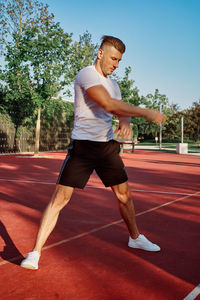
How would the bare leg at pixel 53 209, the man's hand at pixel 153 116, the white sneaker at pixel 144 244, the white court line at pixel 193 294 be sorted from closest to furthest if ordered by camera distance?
1. the white court line at pixel 193 294
2. the man's hand at pixel 153 116
3. the bare leg at pixel 53 209
4. the white sneaker at pixel 144 244

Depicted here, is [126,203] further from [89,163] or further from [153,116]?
[153,116]

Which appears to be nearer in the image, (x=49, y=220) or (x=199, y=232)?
(x=49, y=220)

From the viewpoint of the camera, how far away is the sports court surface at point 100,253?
2.87 m

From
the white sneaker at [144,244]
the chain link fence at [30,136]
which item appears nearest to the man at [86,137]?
the white sneaker at [144,244]

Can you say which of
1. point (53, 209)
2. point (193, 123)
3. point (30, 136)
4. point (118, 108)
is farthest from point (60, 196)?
point (193, 123)

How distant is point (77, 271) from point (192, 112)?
154 feet

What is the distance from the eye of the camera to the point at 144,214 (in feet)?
18.7

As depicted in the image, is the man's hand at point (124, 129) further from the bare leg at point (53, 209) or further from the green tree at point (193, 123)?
the green tree at point (193, 123)

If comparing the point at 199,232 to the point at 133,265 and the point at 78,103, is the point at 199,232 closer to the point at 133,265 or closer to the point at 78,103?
the point at 133,265

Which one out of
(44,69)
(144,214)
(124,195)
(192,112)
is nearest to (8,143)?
(44,69)

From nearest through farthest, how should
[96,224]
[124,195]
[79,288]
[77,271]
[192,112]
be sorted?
[79,288]
[77,271]
[124,195]
[96,224]
[192,112]

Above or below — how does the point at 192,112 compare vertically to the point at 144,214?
above

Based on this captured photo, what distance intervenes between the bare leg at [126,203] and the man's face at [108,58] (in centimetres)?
114

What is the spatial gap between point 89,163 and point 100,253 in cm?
101
